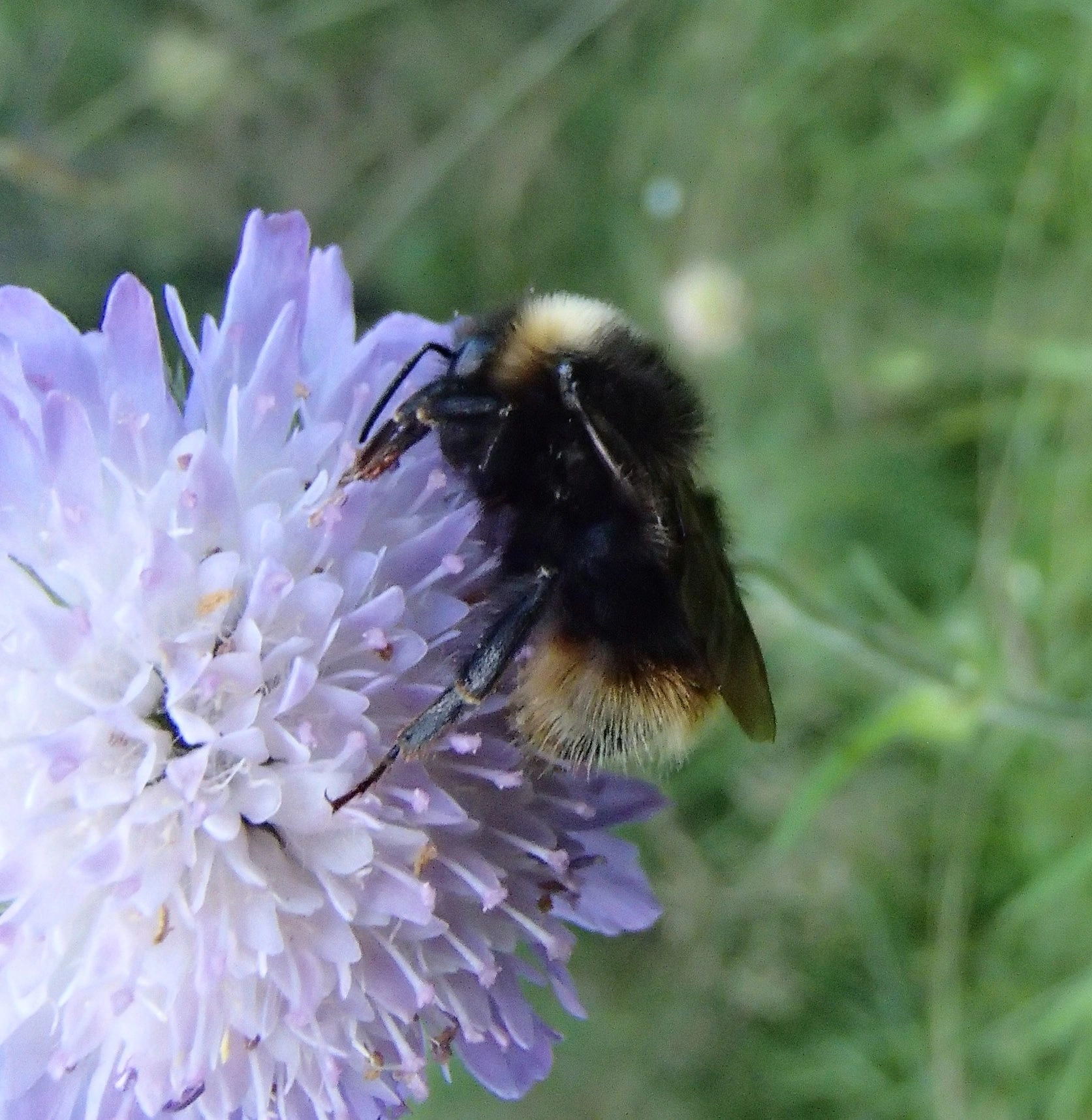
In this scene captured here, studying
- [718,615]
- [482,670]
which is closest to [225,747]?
[482,670]

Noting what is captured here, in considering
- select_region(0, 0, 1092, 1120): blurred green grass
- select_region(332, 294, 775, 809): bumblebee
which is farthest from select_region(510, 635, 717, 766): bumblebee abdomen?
select_region(0, 0, 1092, 1120): blurred green grass

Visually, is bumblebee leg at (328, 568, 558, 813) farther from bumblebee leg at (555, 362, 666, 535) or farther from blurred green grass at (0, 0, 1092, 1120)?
blurred green grass at (0, 0, 1092, 1120)

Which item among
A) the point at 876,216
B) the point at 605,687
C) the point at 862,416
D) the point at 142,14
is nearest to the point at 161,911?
the point at 605,687

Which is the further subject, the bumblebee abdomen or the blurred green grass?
the blurred green grass

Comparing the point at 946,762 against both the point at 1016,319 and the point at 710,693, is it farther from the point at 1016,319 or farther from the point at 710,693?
the point at 710,693

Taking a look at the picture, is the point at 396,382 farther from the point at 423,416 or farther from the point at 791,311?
the point at 791,311

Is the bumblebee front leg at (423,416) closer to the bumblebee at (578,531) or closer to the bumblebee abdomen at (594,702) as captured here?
the bumblebee at (578,531)
